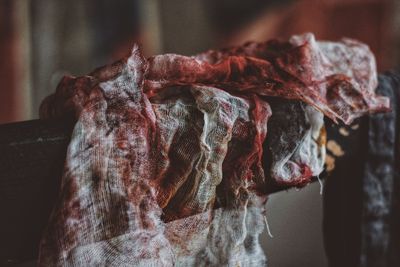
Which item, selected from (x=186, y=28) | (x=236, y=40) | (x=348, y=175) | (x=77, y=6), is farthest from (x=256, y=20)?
(x=348, y=175)

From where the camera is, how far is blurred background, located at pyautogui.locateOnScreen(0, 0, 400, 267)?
4.04 metres

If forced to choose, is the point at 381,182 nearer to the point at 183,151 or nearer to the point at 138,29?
the point at 183,151

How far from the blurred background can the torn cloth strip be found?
3288 millimetres

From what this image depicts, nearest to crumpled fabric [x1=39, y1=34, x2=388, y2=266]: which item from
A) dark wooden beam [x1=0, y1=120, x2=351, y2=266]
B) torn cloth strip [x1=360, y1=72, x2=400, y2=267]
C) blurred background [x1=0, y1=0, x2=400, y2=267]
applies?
dark wooden beam [x1=0, y1=120, x2=351, y2=266]

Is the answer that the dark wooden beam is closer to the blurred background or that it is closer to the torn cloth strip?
the torn cloth strip

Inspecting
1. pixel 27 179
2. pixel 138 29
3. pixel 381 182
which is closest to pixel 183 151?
pixel 27 179

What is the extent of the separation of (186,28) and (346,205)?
3762 mm

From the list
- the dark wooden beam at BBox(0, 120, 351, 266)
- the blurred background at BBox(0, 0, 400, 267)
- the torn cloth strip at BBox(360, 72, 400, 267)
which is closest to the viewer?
the dark wooden beam at BBox(0, 120, 351, 266)

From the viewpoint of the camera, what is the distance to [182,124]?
3.37ft

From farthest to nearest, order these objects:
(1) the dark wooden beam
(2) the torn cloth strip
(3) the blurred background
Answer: (3) the blurred background → (2) the torn cloth strip → (1) the dark wooden beam

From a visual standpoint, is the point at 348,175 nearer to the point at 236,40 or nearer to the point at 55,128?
the point at 55,128

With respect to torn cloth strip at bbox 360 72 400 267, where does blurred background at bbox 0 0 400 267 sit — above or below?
above

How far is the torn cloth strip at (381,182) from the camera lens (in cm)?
144

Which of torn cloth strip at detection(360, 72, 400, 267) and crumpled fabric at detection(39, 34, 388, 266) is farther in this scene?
torn cloth strip at detection(360, 72, 400, 267)
